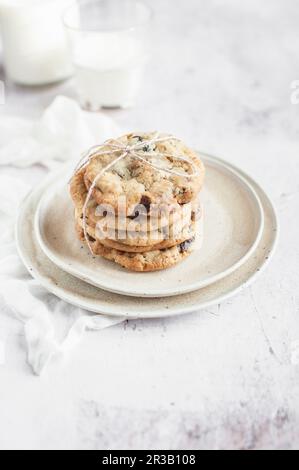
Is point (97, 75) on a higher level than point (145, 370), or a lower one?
higher

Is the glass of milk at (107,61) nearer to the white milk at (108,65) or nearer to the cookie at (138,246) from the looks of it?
the white milk at (108,65)

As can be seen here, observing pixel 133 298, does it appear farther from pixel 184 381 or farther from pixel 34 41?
pixel 34 41

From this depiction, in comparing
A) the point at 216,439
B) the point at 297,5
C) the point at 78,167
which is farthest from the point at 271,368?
the point at 297,5

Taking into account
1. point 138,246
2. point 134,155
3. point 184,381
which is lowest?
point 184,381

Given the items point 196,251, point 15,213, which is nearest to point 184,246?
point 196,251

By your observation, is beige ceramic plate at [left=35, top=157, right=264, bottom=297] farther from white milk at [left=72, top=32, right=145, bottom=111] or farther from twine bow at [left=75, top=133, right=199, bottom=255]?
white milk at [left=72, top=32, right=145, bottom=111]

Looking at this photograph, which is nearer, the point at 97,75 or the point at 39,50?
the point at 97,75
